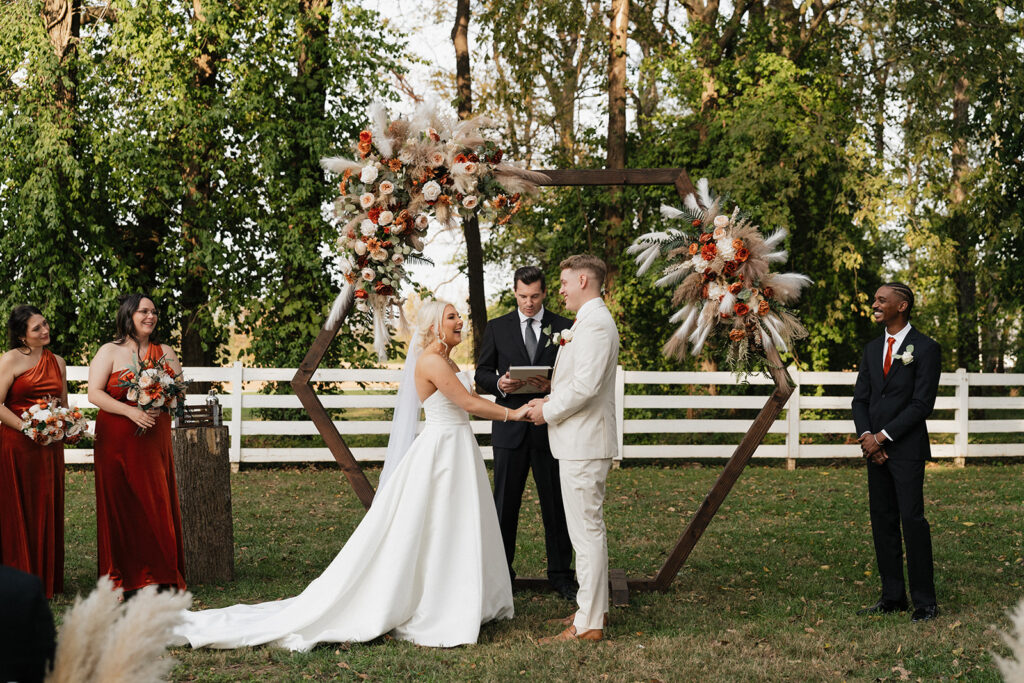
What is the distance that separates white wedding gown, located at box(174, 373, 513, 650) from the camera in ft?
17.6

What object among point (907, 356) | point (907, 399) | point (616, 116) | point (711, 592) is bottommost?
point (711, 592)

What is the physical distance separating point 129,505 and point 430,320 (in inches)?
99.8

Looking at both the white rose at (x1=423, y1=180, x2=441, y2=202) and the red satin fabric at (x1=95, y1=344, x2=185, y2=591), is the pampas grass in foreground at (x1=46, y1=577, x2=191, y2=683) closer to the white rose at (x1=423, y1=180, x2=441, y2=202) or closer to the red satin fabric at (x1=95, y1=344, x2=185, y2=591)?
the white rose at (x1=423, y1=180, x2=441, y2=202)

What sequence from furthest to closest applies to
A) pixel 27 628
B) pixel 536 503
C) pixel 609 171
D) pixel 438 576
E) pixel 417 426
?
1. pixel 536 503
2. pixel 609 171
3. pixel 417 426
4. pixel 438 576
5. pixel 27 628

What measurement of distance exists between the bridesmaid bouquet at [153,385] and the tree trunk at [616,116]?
1135cm

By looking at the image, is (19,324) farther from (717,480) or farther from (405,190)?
(717,480)

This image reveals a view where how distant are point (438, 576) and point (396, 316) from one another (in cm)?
204

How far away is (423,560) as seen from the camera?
5.57 metres

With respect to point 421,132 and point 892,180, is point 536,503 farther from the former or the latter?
point 892,180

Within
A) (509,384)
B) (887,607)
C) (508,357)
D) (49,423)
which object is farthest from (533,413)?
(49,423)

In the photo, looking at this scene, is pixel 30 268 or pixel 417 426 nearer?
pixel 417 426

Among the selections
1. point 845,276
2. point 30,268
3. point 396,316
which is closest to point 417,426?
point 396,316

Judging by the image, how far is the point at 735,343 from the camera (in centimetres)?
648

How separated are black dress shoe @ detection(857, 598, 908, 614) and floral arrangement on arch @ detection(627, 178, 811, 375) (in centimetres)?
174
